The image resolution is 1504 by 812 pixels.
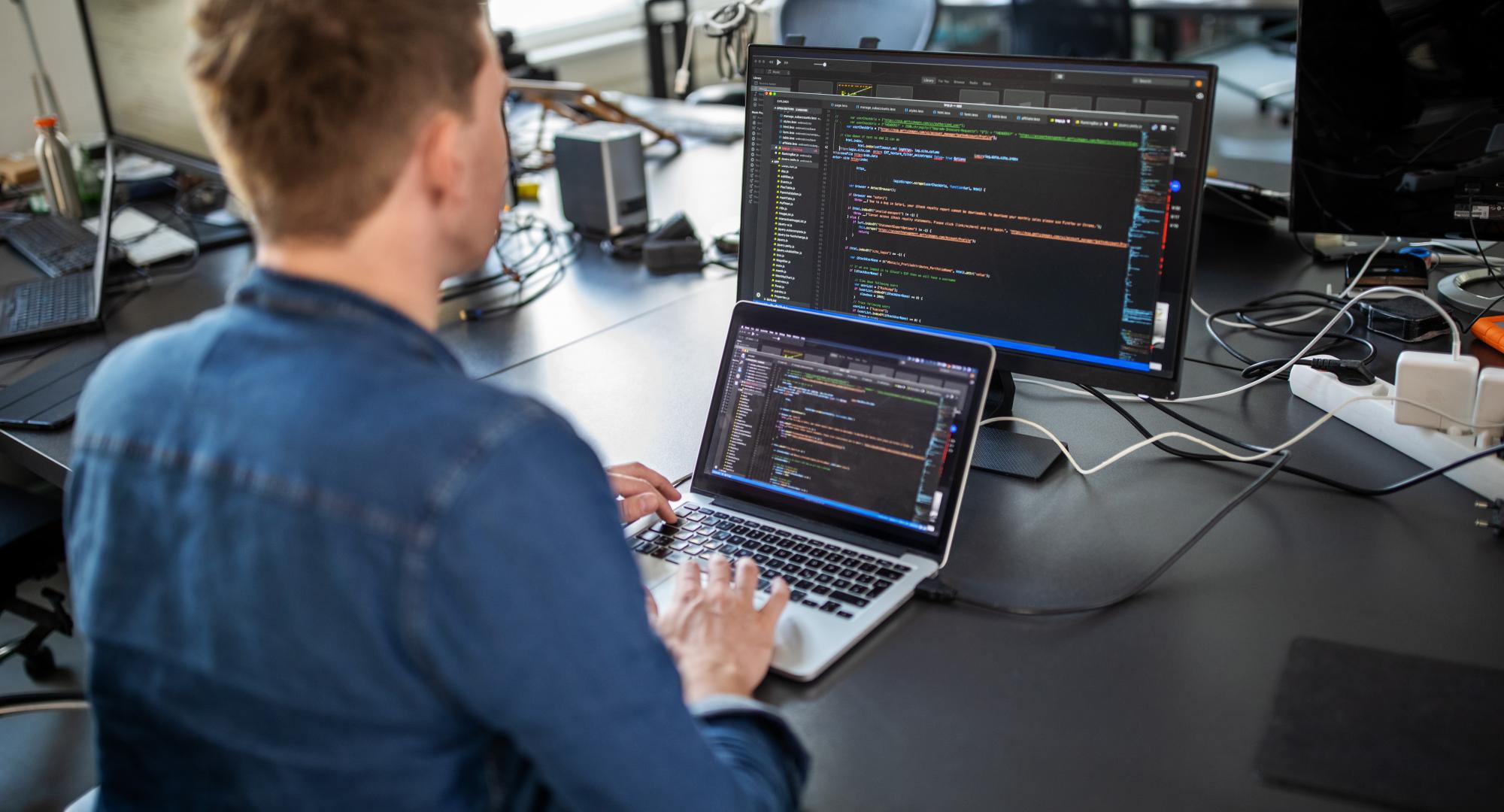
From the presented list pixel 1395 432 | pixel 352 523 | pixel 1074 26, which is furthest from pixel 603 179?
pixel 1074 26

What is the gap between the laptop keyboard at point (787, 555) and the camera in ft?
3.37

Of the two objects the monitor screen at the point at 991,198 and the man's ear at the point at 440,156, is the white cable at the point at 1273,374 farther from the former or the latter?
the man's ear at the point at 440,156

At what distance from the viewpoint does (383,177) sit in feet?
2.31

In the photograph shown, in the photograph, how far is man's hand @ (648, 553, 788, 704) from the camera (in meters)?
0.88

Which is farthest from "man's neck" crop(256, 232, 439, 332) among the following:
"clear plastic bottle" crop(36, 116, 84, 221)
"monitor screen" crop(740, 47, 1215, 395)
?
"clear plastic bottle" crop(36, 116, 84, 221)

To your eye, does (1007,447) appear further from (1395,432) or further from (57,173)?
(57,173)

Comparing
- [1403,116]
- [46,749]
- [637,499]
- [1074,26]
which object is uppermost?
[1403,116]

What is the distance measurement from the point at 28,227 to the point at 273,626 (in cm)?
225

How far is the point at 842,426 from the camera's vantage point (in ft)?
3.70

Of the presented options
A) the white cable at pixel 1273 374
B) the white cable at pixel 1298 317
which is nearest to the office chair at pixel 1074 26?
the white cable at pixel 1298 317

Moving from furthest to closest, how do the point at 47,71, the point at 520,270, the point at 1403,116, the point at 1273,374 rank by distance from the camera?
the point at 47,71, the point at 520,270, the point at 1403,116, the point at 1273,374

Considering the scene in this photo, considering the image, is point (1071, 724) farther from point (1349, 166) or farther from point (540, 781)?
point (1349, 166)

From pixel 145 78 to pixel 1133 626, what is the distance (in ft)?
7.95

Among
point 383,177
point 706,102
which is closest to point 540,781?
point 383,177
